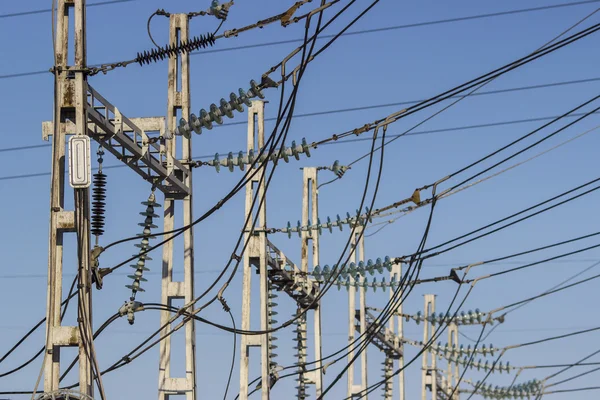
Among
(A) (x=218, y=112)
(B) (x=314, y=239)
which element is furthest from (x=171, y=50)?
(B) (x=314, y=239)

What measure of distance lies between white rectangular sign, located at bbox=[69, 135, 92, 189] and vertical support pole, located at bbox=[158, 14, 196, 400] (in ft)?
11.9

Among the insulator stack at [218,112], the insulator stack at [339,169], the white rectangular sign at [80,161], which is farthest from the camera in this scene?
the insulator stack at [339,169]

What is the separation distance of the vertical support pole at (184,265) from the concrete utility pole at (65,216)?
2974 mm

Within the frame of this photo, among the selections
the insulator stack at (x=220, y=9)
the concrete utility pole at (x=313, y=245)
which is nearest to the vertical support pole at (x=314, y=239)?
the concrete utility pole at (x=313, y=245)

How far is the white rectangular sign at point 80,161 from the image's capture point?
571 inches

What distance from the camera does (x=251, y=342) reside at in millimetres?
22250

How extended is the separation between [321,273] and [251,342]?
1.47 m

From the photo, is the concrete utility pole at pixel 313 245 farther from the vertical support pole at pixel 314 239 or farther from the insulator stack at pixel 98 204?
the insulator stack at pixel 98 204

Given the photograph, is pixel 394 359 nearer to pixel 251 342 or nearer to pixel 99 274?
pixel 251 342

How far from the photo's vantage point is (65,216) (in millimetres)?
14977

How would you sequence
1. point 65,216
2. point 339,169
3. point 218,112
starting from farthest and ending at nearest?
point 339,169 → point 218,112 → point 65,216

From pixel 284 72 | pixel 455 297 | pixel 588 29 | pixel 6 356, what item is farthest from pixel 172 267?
pixel 588 29

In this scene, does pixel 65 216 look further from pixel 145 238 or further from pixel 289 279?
pixel 289 279

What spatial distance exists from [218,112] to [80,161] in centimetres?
298
